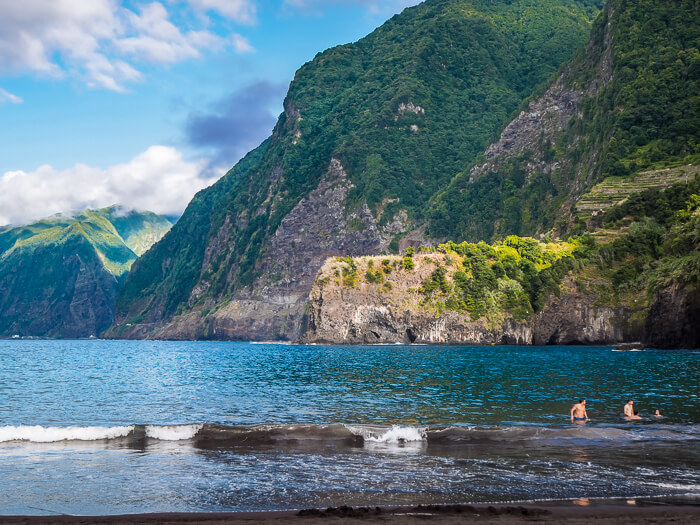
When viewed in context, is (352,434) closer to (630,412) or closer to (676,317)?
(630,412)

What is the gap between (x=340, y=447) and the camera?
29078mm

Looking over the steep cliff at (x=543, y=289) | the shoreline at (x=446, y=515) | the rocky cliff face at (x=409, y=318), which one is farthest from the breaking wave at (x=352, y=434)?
the rocky cliff face at (x=409, y=318)

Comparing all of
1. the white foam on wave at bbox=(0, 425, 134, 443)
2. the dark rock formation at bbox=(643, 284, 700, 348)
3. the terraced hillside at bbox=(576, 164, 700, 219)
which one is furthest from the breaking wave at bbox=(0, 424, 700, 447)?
the terraced hillside at bbox=(576, 164, 700, 219)

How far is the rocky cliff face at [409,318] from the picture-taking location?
14925 centimetres

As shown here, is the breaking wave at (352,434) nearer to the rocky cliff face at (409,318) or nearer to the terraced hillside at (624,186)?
the rocky cliff face at (409,318)

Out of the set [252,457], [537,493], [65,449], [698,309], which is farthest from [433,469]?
[698,309]

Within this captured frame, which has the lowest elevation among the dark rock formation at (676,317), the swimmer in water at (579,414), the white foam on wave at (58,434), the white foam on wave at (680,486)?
the white foam on wave at (58,434)

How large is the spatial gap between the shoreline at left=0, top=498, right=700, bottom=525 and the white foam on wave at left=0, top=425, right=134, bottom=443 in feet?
45.9

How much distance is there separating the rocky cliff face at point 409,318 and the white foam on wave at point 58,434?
414 ft

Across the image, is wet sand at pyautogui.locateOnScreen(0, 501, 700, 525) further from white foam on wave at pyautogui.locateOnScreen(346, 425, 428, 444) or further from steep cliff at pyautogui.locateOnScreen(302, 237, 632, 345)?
steep cliff at pyautogui.locateOnScreen(302, 237, 632, 345)

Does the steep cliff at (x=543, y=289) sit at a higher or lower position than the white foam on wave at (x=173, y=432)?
higher

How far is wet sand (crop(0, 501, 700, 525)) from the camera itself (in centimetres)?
1731

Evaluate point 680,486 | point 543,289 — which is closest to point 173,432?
point 680,486

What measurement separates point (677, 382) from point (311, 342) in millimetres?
138095
